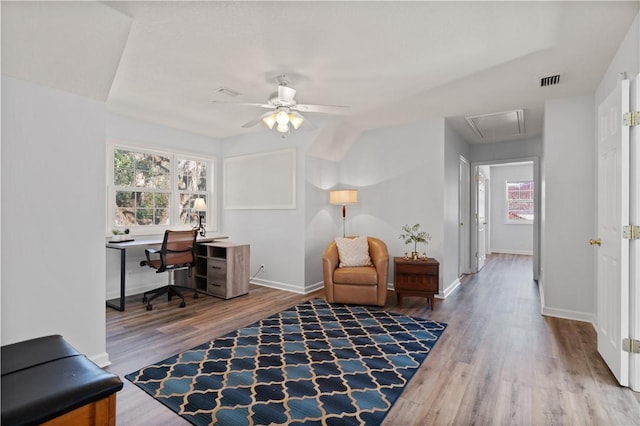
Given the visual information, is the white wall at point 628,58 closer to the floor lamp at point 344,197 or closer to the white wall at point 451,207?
the white wall at point 451,207

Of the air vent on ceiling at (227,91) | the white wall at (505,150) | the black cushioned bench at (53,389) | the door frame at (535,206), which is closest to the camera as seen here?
the black cushioned bench at (53,389)

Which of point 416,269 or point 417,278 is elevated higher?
point 416,269

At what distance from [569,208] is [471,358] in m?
2.24

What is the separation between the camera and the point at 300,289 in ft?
15.4

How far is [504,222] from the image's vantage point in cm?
913

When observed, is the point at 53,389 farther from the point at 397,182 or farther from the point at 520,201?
the point at 520,201

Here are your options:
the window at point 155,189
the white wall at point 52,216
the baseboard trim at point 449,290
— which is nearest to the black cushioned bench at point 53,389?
the white wall at point 52,216

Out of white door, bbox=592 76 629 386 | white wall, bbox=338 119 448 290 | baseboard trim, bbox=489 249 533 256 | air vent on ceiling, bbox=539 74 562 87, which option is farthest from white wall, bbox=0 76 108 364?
baseboard trim, bbox=489 249 533 256

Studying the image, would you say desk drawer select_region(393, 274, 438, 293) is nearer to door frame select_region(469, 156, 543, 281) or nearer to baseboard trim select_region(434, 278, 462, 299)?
baseboard trim select_region(434, 278, 462, 299)

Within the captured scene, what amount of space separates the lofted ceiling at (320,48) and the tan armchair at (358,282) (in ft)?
6.56

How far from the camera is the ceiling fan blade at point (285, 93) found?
2.97 meters

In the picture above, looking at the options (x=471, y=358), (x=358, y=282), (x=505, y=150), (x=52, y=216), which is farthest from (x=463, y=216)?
(x=52, y=216)

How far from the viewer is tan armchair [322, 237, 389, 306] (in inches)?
153

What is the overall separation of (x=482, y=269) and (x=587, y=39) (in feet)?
16.6
